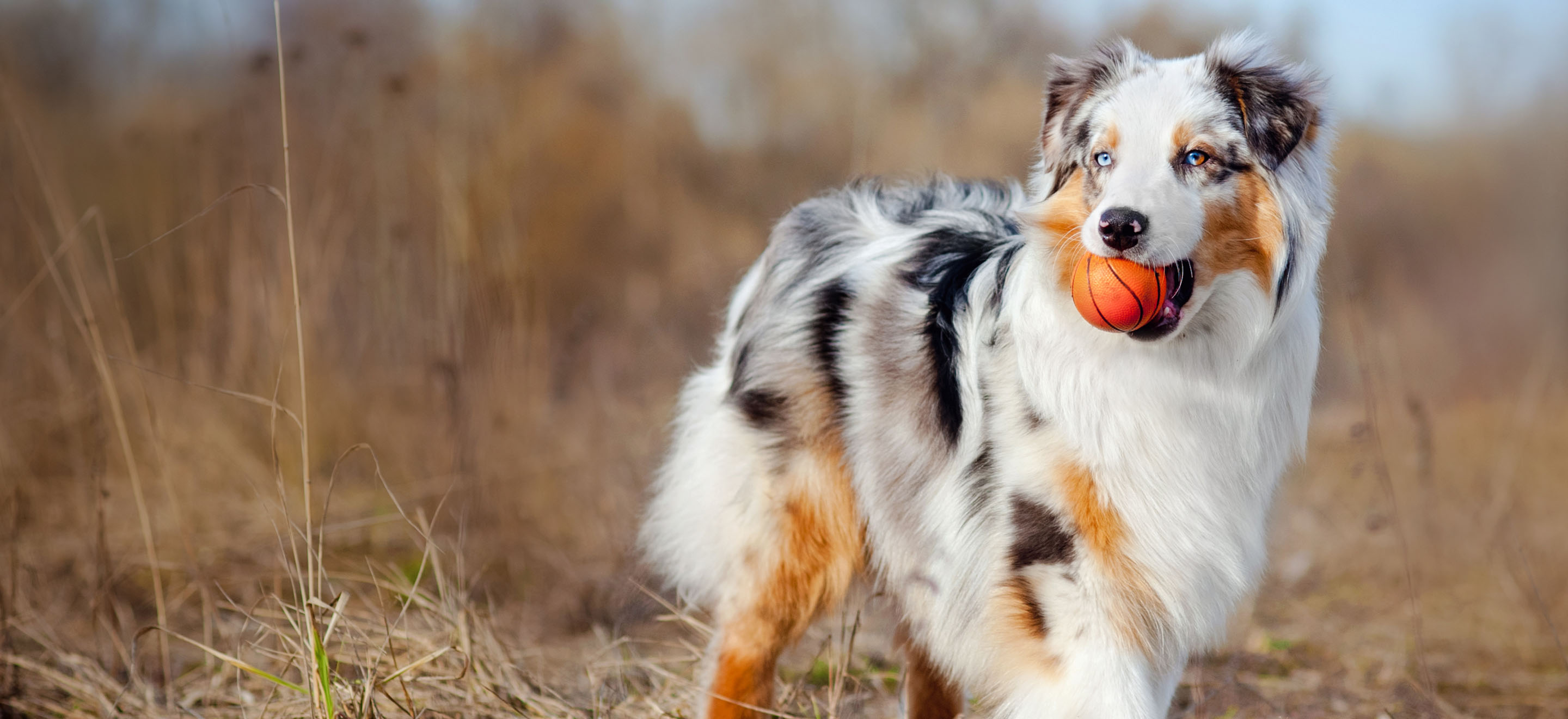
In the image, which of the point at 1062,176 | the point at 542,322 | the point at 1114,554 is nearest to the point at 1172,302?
the point at 1062,176

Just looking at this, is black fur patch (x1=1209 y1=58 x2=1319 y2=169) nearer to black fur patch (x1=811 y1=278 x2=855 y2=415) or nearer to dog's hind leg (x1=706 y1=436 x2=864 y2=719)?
black fur patch (x1=811 y1=278 x2=855 y2=415)

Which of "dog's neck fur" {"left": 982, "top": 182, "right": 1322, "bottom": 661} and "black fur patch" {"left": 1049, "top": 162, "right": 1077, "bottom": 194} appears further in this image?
"black fur patch" {"left": 1049, "top": 162, "right": 1077, "bottom": 194}

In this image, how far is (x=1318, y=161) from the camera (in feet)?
8.25

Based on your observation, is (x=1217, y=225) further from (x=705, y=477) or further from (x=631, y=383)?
(x=631, y=383)

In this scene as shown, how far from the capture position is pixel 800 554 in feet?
9.99

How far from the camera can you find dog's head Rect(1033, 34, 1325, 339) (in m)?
2.28

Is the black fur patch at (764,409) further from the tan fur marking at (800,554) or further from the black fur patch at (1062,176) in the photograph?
the black fur patch at (1062,176)

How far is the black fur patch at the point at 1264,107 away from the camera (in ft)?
7.84

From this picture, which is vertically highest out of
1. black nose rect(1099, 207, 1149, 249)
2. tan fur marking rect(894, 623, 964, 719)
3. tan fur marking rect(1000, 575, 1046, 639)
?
black nose rect(1099, 207, 1149, 249)

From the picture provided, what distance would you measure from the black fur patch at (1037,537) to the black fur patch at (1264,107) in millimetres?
906

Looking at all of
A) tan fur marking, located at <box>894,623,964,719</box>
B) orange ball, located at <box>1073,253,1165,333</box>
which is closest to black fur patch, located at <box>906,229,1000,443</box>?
orange ball, located at <box>1073,253,1165,333</box>

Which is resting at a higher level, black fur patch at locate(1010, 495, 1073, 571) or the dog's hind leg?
black fur patch at locate(1010, 495, 1073, 571)

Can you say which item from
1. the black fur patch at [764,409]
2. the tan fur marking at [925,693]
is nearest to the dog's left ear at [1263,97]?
the black fur patch at [764,409]

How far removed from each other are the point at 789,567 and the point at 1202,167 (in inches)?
58.7
